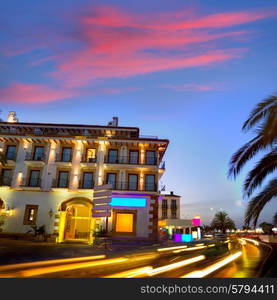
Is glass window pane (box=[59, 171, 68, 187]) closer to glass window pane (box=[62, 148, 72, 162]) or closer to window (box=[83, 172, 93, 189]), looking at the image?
glass window pane (box=[62, 148, 72, 162])

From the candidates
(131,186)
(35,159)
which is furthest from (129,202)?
(35,159)

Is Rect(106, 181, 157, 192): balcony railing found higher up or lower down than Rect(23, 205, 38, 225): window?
higher up

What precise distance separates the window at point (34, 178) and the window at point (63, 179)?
7.42ft

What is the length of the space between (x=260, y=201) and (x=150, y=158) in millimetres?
18683

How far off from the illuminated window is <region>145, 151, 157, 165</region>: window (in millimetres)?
6052

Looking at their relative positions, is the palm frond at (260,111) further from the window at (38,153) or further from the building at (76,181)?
the window at (38,153)

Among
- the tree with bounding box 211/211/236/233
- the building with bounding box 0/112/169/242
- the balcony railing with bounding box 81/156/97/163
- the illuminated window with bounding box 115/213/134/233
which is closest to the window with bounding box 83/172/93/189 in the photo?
the building with bounding box 0/112/169/242

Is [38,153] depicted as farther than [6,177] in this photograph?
Yes

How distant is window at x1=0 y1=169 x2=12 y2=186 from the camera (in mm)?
24516

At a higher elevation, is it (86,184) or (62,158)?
(62,158)

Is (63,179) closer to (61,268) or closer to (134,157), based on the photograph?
(134,157)

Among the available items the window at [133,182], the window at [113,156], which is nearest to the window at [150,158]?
the window at [133,182]

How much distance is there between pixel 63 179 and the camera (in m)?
25.3
